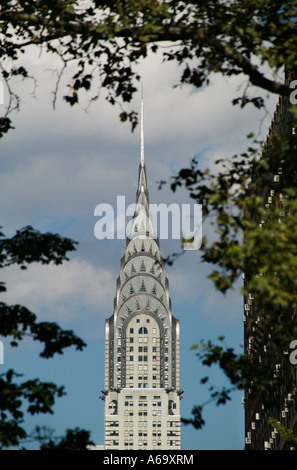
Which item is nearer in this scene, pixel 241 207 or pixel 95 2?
pixel 241 207

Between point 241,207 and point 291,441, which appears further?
point 291,441

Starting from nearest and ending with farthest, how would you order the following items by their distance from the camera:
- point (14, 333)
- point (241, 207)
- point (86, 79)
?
point (241, 207), point (14, 333), point (86, 79)

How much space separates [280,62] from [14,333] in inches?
281

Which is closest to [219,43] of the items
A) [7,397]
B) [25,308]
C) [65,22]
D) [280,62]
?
[280,62]

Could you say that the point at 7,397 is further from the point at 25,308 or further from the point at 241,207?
the point at 241,207

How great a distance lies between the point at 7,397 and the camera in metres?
19.6

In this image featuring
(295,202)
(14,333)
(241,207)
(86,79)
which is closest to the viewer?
(295,202)

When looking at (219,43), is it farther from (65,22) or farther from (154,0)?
(65,22)

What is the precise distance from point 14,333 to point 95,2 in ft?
24.2

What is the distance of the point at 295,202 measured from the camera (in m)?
17.8
